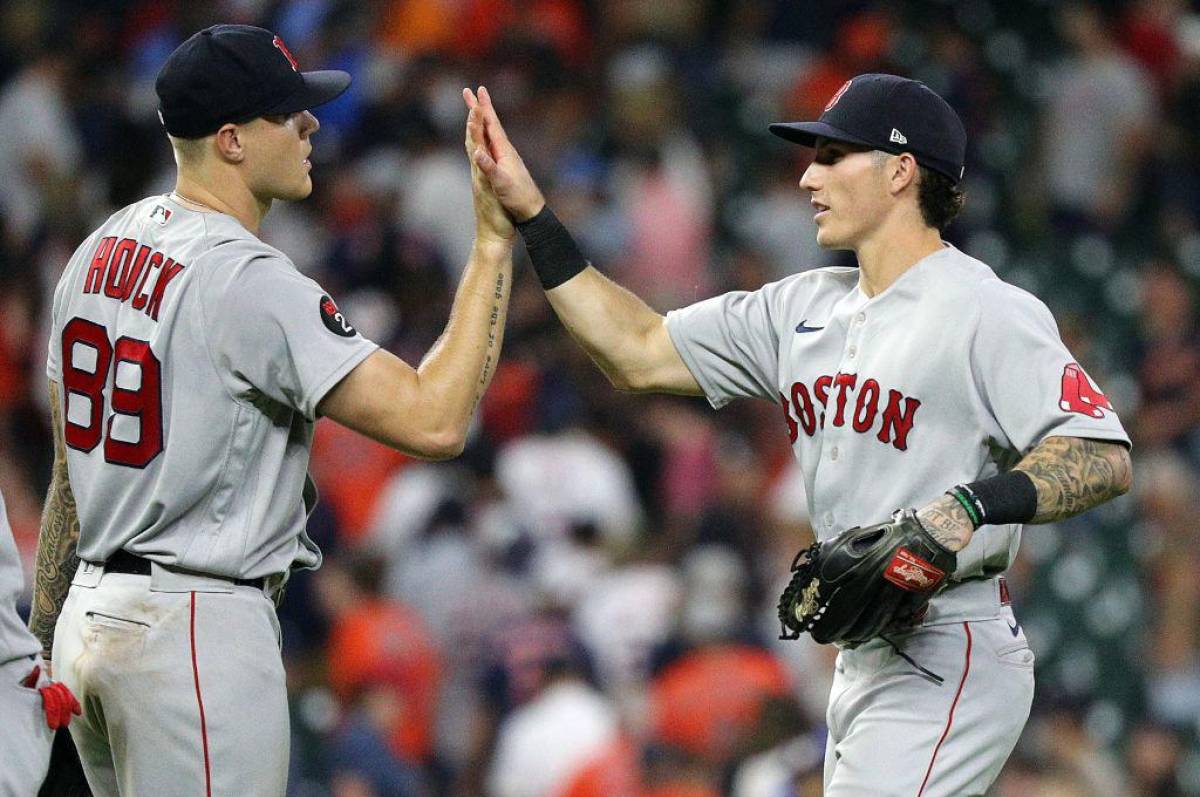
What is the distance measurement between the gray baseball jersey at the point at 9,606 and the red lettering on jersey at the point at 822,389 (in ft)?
5.48

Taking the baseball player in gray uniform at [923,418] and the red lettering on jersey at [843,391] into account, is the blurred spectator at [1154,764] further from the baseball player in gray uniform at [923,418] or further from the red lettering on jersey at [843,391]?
the red lettering on jersey at [843,391]

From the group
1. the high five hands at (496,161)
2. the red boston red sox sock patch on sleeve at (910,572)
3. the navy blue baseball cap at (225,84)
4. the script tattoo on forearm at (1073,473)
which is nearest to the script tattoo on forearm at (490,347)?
the high five hands at (496,161)

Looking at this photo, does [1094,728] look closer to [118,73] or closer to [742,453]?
[742,453]

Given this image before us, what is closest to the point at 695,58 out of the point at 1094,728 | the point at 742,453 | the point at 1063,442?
the point at 742,453

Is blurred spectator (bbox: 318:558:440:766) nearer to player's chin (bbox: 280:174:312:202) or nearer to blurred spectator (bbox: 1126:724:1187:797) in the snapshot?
blurred spectator (bbox: 1126:724:1187:797)

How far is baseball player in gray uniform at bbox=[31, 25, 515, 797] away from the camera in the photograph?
3449 millimetres

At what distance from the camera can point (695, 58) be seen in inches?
396

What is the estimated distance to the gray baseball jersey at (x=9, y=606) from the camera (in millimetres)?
3295

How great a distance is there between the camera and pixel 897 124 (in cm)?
393

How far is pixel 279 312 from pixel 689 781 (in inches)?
134

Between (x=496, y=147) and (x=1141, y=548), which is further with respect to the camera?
(x=1141, y=548)

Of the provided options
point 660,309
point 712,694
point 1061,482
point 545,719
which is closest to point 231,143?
point 1061,482

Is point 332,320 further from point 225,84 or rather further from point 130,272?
point 225,84

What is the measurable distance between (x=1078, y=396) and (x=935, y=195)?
580 millimetres
